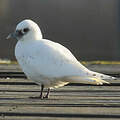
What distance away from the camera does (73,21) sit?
85.3ft

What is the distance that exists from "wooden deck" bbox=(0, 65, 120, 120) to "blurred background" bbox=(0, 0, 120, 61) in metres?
18.1

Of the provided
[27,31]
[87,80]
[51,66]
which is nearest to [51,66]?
[51,66]

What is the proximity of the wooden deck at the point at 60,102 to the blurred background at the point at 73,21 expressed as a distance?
18.1 meters

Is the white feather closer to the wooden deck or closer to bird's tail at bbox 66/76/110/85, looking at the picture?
bird's tail at bbox 66/76/110/85

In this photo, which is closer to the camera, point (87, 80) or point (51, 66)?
point (87, 80)

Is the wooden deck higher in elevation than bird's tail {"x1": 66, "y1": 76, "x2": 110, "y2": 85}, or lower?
lower

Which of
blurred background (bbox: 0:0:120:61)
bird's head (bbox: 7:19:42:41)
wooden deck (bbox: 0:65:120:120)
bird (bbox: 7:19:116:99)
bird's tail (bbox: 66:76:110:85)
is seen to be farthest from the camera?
blurred background (bbox: 0:0:120:61)

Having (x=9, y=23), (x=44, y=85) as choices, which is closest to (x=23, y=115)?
(x=44, y=85)

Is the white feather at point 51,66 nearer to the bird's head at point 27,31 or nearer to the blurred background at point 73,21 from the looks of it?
the bird's head at point 27,31

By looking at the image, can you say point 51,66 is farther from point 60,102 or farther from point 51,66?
point 60,102

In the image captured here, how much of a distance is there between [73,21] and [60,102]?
21122 mm

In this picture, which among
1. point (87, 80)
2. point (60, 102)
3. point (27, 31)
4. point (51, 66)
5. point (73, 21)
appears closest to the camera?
point (60, 102)

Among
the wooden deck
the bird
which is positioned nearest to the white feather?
the bird

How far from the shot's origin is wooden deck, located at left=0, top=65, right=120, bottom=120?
4.31 meters
